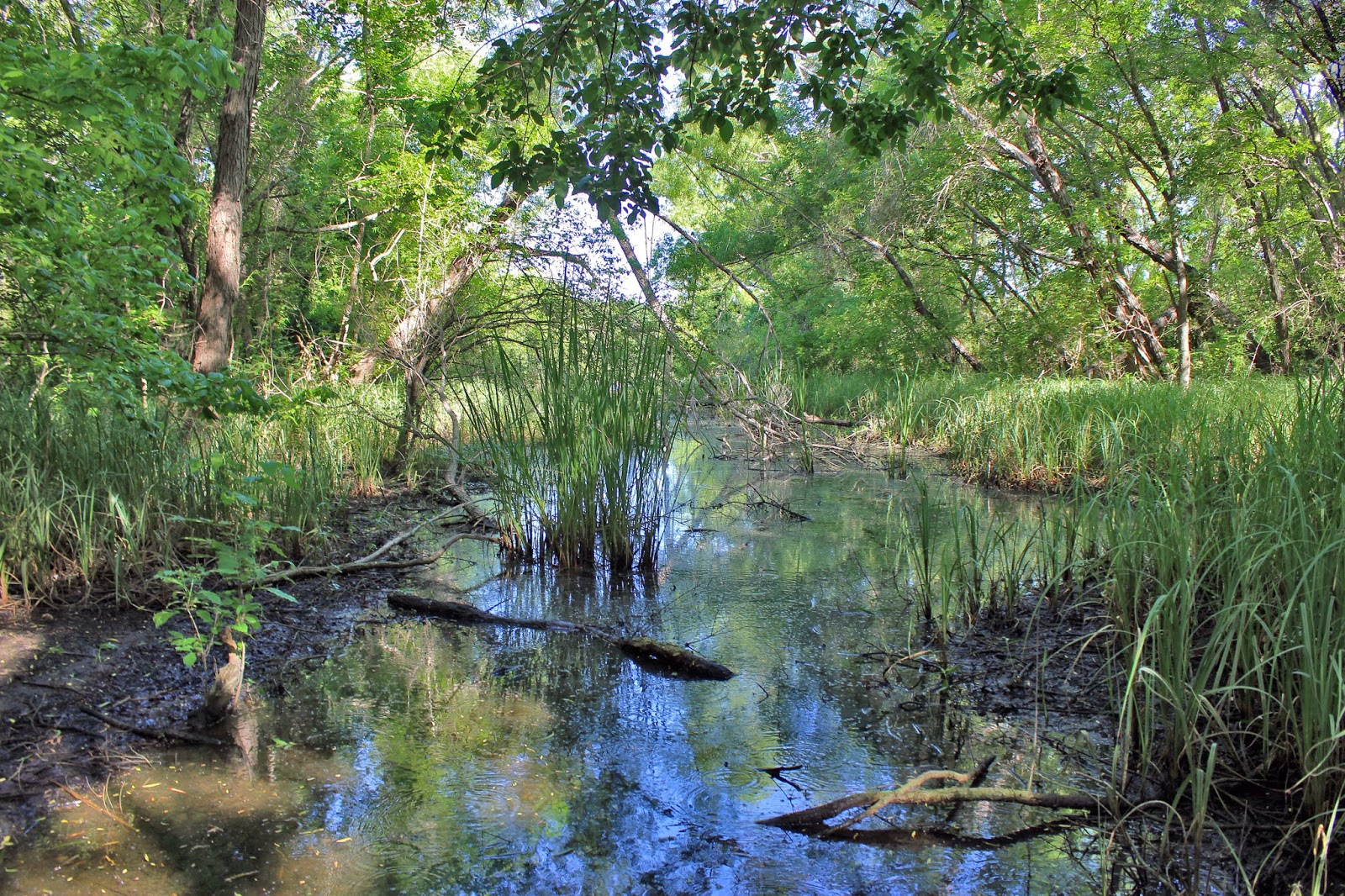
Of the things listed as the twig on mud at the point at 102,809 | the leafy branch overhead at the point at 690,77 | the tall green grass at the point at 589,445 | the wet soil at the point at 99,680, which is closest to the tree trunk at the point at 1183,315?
the leafy branch overhead at the point at 690,77

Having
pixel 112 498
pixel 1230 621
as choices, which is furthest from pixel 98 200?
pixel 1230 621

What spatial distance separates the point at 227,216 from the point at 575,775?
14.8 ft

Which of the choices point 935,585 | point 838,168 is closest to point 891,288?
point 838,168

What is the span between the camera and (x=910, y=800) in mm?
1995

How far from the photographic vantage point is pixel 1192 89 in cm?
1022

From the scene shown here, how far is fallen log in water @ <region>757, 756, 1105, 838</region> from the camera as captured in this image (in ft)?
6.47

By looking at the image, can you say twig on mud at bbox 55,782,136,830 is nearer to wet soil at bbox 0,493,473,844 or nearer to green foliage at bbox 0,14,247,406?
wet soil at bbox 0,493,473,844

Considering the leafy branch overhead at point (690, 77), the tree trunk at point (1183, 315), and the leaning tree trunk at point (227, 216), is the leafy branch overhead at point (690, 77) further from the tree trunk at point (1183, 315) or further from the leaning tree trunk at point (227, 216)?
the tree trunk at point (1183, 315)

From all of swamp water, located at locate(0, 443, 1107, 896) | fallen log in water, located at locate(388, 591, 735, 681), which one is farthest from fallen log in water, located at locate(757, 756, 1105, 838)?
fallen log in water, located at locate(388, 591, 735, 681)

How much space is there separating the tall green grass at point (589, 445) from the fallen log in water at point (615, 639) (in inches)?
31.8

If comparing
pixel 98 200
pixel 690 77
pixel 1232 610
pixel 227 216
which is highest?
pixel 690 77

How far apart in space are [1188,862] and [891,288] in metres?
13.0

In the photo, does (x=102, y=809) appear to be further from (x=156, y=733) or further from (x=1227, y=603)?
(x=1227, y=603)

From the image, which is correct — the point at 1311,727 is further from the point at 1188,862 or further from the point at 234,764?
the point at 234,764
